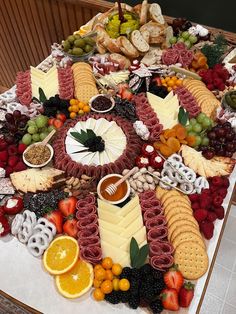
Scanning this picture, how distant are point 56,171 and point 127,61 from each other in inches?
49.1

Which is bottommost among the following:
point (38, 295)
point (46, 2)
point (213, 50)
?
point (38, 295)

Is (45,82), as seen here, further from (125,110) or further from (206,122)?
(206,122)

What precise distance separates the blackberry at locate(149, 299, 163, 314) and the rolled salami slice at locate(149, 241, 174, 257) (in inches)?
9.6

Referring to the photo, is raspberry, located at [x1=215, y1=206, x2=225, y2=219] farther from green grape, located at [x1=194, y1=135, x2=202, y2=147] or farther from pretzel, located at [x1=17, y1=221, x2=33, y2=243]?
pretzel, located at [x1=17, y1=221, x2=33, y2=243]

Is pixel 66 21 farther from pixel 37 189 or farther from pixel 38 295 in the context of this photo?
pixel 38 295

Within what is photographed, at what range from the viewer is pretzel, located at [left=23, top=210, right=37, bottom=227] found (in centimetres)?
196

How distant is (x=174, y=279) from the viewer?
170 cm

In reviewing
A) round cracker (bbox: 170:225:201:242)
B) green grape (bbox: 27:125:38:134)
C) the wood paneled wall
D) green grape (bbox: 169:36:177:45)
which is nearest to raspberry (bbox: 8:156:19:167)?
green grape (bbox: 27:125:38:134)

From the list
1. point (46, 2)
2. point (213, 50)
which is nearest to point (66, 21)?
point (46, 2)

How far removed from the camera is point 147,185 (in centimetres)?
207

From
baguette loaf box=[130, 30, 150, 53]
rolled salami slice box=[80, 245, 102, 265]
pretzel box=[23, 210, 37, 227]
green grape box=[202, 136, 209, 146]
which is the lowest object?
rolled salami slice box=[80, 245, 102, 265]

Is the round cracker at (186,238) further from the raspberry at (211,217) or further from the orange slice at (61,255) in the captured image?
the orange slice at (61,255)

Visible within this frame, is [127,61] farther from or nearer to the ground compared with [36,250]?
farther from the ground

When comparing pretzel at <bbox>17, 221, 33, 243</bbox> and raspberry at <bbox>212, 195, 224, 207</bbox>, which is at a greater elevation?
pretzel at <bbox>17, 221, 33, 243</bbox>
